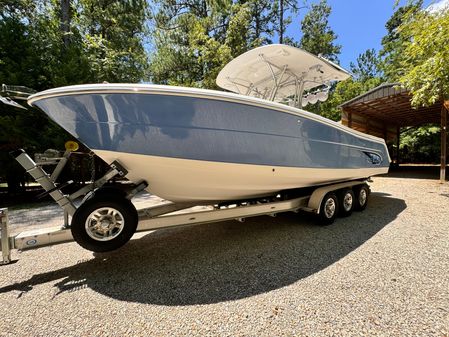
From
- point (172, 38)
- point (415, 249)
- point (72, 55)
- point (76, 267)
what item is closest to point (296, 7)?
point (172, 38)

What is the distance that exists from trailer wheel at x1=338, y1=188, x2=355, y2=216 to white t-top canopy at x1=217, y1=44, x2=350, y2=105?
179cm

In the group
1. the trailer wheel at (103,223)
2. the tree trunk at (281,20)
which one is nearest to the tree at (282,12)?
the tree trunk at (281,20)

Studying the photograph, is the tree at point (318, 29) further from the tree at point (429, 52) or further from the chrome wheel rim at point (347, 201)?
the chrome wheel rim at point (347, 201)

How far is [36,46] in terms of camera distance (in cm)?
697

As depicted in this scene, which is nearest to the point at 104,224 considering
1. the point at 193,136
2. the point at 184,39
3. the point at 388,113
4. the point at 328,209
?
the point at 193,136

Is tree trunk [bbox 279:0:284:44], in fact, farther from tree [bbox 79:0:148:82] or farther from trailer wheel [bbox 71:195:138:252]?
trailer wheel [bbox 71:195:138:252]

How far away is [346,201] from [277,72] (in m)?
2.57

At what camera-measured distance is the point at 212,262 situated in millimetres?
2383

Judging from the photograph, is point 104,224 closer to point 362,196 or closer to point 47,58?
point 362,196

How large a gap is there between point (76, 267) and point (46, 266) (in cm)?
34

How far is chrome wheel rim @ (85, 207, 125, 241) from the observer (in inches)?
Answer: 78.8

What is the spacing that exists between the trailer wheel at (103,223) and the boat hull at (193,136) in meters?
0.39

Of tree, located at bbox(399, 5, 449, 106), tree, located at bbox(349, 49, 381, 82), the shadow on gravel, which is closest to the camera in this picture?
the shadow on gravel

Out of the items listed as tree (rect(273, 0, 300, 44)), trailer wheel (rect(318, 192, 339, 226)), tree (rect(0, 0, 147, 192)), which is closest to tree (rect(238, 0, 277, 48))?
tree (rect(273, 0, 300, 44))
